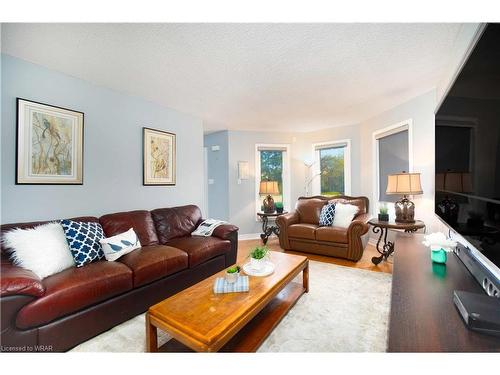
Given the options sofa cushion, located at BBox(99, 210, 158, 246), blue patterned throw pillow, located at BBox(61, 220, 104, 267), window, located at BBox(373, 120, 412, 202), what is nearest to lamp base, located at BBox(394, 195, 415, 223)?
window, located at BBox(373, 120, 412, 202)

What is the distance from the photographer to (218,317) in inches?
49.0

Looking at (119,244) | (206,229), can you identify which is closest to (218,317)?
(119,244)

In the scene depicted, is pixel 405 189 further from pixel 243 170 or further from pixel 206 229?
pixel 243 170

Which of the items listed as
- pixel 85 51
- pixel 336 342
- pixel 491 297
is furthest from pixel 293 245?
pixel 85 51

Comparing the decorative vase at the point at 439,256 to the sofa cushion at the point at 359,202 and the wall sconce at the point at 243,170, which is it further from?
the wall sconce at the point at 243,170

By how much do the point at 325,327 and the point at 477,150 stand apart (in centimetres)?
151

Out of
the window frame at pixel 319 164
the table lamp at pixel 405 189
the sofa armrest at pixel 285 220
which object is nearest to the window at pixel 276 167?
the window frame at pixel 319 164

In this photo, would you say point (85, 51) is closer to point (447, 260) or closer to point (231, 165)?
point (231, 165)

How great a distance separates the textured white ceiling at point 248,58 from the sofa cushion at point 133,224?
157 cm

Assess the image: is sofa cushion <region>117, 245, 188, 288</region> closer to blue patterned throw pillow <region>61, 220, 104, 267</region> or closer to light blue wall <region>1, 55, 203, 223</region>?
blue patterned throw pillow <region>61, 220, 104, 267</region>

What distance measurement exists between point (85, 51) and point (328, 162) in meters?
4.33

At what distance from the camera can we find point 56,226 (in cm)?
187

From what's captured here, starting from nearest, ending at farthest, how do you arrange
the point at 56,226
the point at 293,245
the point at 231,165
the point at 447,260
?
the point at 447,260
the point at 56,226
the point at 293,245
the point at 231,165

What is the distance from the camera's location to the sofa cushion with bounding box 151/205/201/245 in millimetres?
2762
